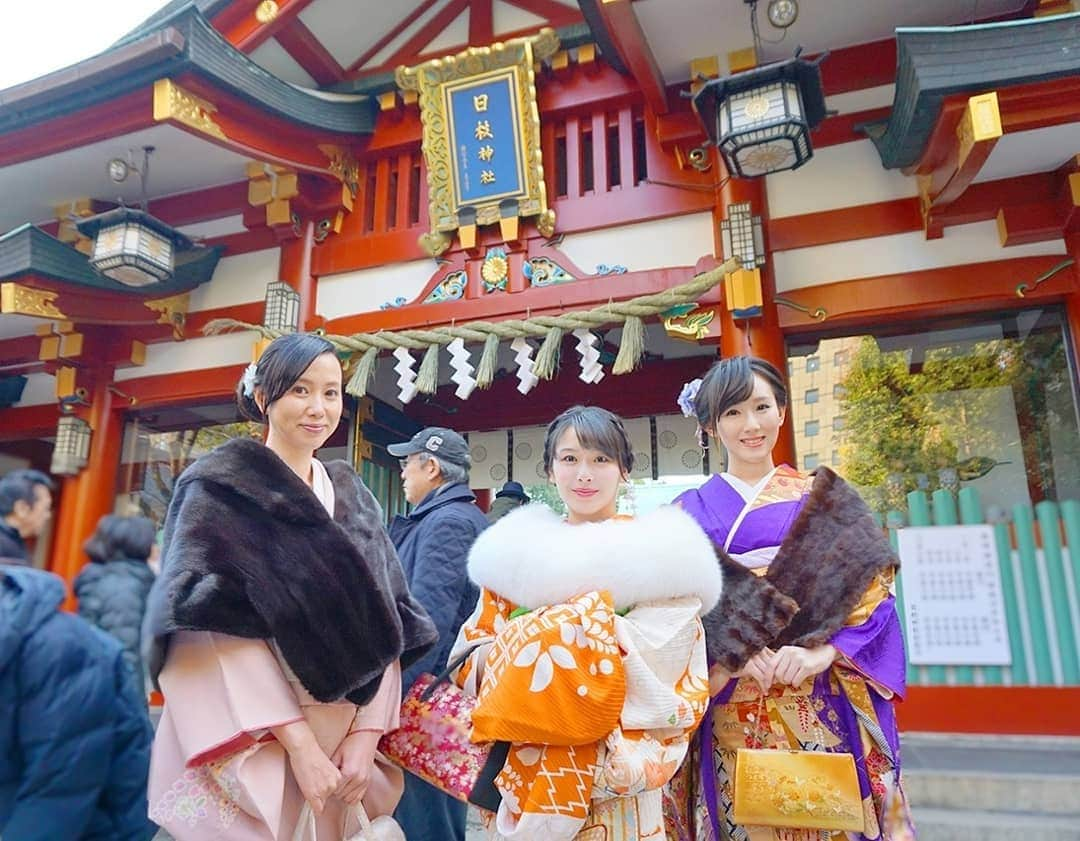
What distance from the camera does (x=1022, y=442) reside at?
453 cm

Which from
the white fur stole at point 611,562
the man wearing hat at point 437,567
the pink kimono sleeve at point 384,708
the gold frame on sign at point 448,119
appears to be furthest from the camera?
the gold frame on sign at point 448,119

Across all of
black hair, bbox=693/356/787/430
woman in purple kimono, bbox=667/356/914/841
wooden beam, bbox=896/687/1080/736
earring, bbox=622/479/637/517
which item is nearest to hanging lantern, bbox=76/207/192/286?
earring, bbox=622/479/637/517

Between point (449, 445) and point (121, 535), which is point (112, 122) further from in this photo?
point (449, 445)

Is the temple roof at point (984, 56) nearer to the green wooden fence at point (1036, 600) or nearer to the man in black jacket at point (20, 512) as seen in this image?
the green wooden fence at point (1036, 600)

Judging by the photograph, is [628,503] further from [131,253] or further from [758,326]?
[131,253]

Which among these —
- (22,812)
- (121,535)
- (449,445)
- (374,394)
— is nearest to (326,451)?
(374,394)

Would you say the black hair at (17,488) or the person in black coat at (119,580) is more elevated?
the black hair at (17,488)

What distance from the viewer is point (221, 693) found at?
1.66 metres

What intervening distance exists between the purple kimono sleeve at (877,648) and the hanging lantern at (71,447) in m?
6.65

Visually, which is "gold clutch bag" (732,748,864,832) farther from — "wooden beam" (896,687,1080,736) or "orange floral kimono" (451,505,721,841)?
"wooden beam" (896,687,1080,736)

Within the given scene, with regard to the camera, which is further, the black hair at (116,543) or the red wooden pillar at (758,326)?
the red wooden pillar at (758,326)

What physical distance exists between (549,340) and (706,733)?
3185mm

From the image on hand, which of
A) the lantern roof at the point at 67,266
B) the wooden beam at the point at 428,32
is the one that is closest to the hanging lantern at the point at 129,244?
the lantern roof at the point at 67,266

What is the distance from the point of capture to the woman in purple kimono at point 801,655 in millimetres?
1983
